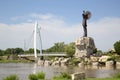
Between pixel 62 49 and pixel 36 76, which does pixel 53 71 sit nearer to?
pixel 36 76

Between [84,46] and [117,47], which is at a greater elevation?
[84,46]

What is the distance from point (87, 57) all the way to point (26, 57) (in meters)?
43.2

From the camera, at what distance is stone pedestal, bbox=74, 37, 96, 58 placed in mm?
70188

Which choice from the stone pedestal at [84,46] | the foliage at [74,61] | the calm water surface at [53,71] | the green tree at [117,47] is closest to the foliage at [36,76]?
the calm water surface at [53,71]

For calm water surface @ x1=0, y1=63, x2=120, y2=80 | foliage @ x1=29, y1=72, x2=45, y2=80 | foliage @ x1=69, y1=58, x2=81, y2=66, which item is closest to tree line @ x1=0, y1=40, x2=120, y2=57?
foliage @ x1=69, y1=58, x2=81, y2=66

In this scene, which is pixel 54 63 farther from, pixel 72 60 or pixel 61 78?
pixel 61 78

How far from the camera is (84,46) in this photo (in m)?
70.3

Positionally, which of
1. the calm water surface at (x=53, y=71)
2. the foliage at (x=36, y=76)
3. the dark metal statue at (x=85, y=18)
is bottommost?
the calm water surface at (x=53, y=71)

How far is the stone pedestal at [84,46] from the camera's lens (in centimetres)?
7019

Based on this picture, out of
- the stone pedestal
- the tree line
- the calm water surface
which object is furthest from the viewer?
the tree line

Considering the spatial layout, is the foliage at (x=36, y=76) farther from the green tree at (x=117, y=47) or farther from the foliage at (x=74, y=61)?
the green tree at (x=117, y=47)

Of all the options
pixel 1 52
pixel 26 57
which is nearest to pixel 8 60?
pixel 26 57

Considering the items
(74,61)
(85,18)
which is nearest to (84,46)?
(74,61)

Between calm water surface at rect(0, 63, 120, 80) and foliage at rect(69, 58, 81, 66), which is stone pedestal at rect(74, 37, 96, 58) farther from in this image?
calm water surface at rect(0, 63, 120, 80)
